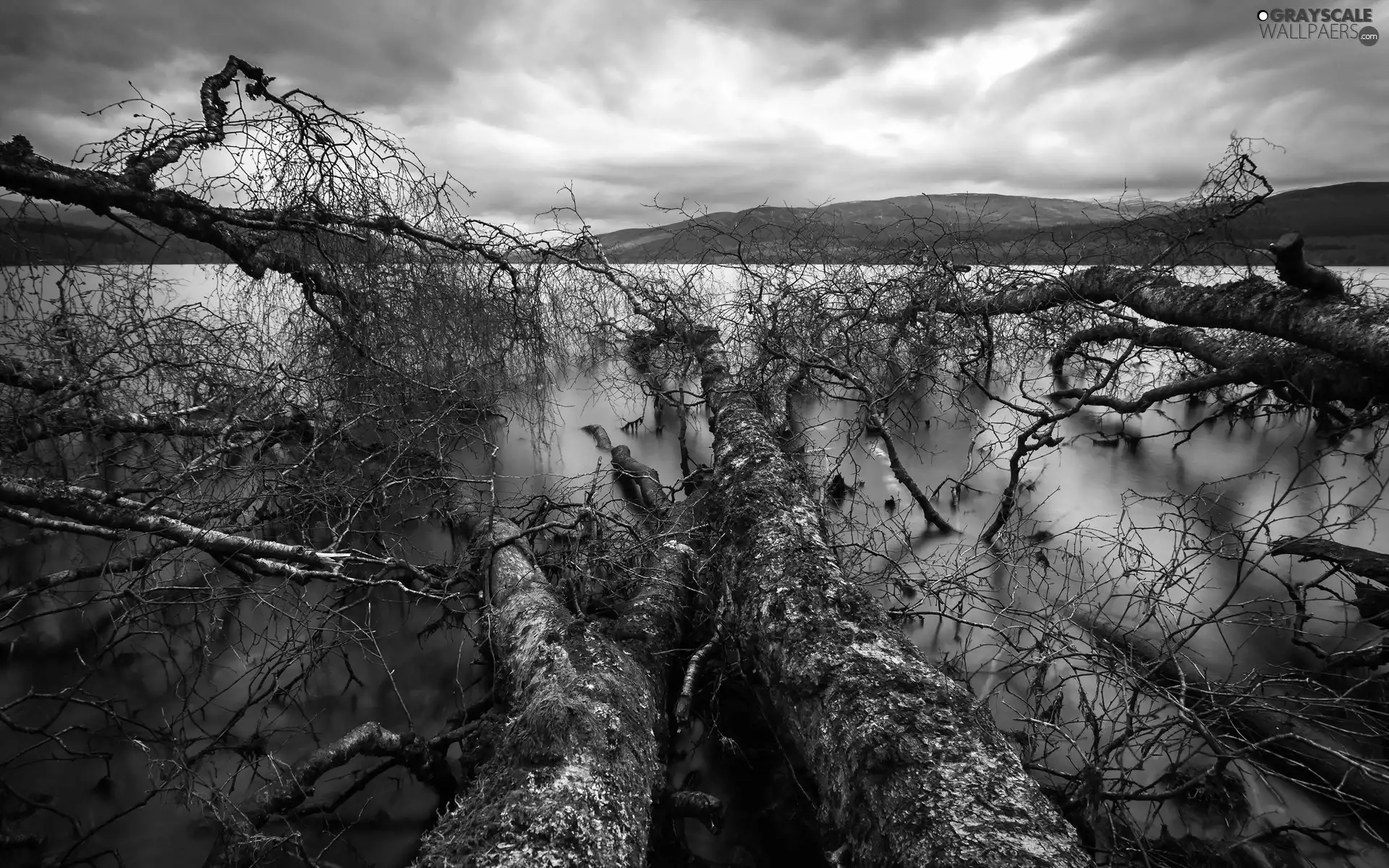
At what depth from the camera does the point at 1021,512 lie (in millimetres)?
4785

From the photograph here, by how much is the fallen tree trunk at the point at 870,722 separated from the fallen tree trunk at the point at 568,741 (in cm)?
51

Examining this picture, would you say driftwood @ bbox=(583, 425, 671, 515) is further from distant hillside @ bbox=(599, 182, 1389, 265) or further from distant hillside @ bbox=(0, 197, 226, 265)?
distant hillside @ bbox=(0, 197, 226, 265)

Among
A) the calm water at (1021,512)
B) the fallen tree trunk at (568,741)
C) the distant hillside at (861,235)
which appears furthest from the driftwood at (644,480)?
the distant hillside at (861,235)

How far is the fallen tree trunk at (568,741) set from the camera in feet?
5.30

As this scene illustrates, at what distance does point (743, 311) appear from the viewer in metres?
7.41

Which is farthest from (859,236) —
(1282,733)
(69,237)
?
(69,237)

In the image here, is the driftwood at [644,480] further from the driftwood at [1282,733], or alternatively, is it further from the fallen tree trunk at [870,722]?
the driftwood at [1282,733]

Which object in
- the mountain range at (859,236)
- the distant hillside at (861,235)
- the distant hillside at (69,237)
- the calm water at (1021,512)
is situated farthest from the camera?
the distant hillside at (861,235)

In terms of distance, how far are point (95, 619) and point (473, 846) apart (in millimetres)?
4292

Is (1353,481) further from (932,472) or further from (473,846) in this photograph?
(473,846)

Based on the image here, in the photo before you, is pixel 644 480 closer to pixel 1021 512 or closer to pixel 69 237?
pixel 1021 512

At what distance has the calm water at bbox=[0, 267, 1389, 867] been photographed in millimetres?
2777

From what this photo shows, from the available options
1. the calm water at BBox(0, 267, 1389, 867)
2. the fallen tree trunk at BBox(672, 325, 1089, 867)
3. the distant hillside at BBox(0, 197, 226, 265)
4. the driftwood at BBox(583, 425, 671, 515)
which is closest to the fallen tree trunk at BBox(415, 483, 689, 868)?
the fallen tree trunk at BBox(672, 325, 1089, 867)

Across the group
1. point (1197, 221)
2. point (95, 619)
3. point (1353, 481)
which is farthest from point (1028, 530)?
point (95, 619)
